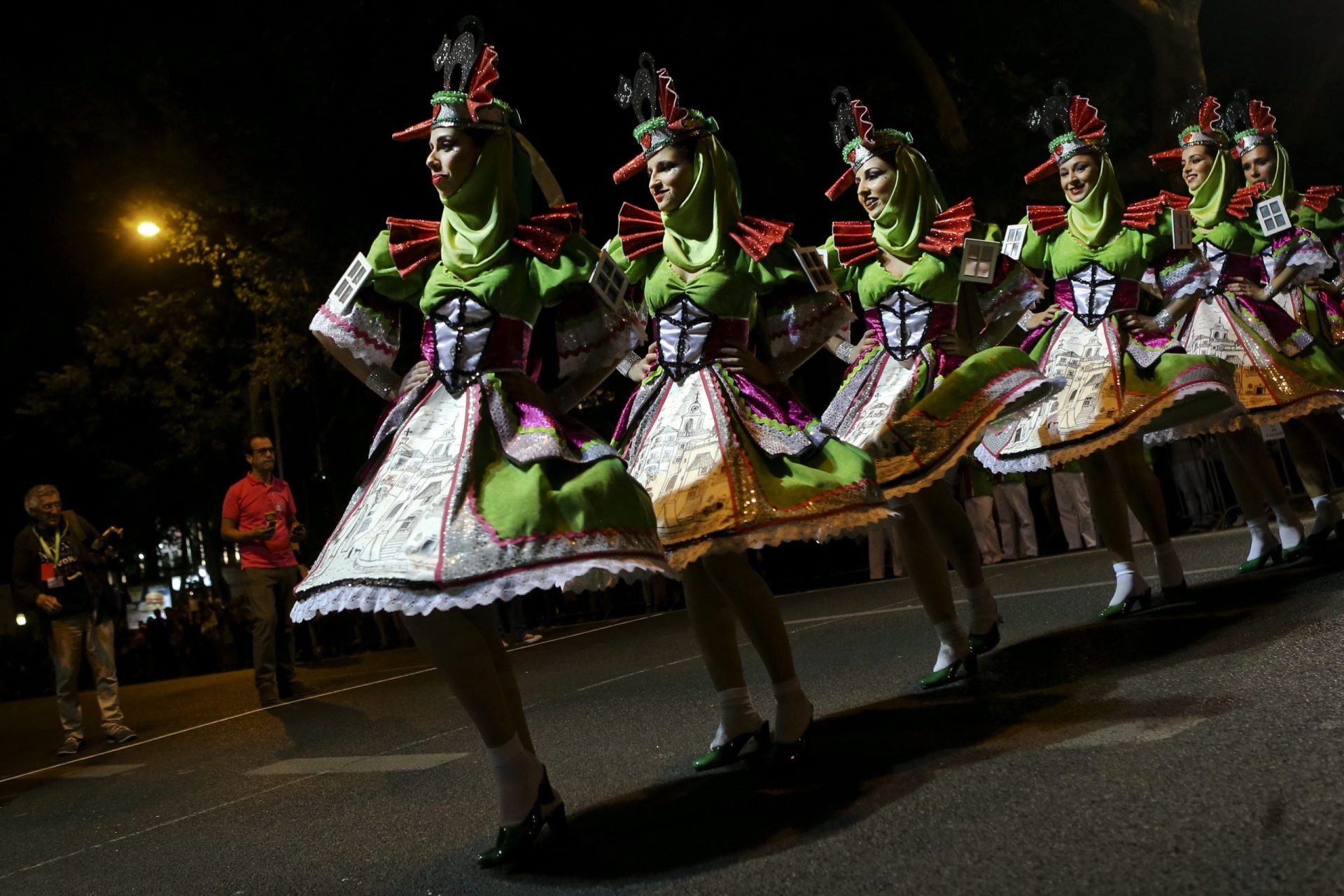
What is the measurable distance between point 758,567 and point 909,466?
7919 millimetres

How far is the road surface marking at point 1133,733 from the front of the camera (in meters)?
3.01

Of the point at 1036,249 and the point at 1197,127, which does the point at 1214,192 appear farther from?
the point at 1036,249

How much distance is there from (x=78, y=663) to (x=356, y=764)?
3777 mm

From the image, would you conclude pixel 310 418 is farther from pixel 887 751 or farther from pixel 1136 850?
pixel 1136 850

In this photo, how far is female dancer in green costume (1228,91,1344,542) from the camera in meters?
6.51

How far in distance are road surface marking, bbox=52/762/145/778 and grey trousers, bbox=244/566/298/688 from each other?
5.20 ft

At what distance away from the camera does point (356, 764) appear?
4906mm

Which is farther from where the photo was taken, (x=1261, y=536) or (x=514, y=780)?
(x=1261, y=536)

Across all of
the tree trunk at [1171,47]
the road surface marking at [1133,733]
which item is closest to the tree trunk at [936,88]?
the tree trunk at [1171,47]

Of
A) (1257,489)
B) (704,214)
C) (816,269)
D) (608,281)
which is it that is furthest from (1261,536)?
(608,281)

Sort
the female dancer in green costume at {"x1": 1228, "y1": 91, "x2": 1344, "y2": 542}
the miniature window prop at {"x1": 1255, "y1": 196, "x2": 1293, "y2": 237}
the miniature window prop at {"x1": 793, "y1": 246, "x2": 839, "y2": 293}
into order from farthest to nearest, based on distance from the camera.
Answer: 1. the miniature window prop at {"x1": 1255, "y1": 196, "x2": 1293, "y2": 237}
2. the female dancer in green costume at {"x1": 1228, "y1": 91, "x2": 1344, "y2": 542}
3. the miniature window prop at {"x1": 793, "y1": 246, "x2": 839, "y2": 293}

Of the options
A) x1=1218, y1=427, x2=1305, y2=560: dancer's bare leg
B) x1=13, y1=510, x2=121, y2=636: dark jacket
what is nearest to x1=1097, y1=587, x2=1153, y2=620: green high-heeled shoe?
x1=1218, y1=427, x2=1305, y2=560: dancer's bare leg

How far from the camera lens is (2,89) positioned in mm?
13812

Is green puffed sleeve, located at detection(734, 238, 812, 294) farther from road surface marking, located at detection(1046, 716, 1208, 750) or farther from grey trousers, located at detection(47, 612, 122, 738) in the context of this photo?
grey trousers, located at detection(47, 612, 122, 738)
